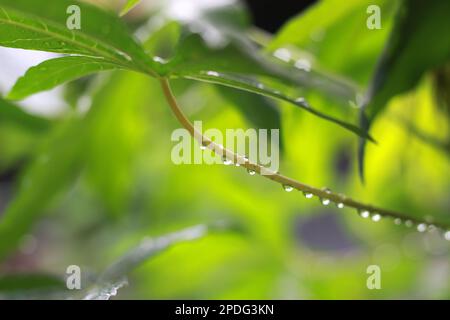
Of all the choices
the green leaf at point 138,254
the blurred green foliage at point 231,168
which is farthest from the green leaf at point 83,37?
the green leaf at point 138,254

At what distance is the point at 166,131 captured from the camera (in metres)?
0.69

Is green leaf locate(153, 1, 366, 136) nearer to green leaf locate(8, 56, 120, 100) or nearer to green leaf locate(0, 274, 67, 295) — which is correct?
green leaf locate(8, 56, 120, 100)

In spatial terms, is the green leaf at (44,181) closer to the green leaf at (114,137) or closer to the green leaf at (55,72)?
the green leaf at (114,137)

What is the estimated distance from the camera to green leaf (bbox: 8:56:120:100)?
266 mm

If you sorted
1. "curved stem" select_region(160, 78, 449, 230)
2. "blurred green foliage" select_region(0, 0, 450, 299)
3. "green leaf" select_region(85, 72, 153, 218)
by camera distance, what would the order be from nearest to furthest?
"curved stem" select_region(160, 78, 449, 230)
"blurred green foliage" select_region(0, 0, 450, 299)
"green leaf" select_region(85, 72, 153, 218)

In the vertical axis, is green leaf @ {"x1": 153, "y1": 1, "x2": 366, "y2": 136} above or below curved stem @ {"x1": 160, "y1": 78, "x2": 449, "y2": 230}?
above

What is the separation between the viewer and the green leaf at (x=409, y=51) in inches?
12.6

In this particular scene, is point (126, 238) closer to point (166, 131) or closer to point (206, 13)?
point (166, 131)

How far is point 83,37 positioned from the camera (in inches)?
10.3

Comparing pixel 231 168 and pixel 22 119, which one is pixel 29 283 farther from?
pixel 231 168

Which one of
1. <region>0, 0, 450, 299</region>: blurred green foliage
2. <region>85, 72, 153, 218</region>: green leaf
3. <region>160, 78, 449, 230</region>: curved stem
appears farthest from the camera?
<region>85, 72, 153, 218</region>: green leaf

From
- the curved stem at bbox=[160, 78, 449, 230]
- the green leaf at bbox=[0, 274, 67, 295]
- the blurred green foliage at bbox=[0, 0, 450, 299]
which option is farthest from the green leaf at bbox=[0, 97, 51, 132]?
the curved stem at bbox=[160, 78, 449, 230]

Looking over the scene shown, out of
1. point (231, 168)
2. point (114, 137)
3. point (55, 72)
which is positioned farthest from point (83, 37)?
point (231, 168)

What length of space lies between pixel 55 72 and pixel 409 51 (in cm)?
17
